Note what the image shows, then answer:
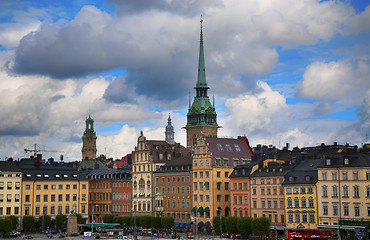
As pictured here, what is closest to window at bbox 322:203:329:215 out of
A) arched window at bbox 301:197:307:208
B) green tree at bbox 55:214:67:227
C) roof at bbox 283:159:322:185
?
arched window at bbox 301:197:307:208

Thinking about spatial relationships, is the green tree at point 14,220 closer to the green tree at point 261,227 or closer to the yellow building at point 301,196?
the green tree at point 261,227

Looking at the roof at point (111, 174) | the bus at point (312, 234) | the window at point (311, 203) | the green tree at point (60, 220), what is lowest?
the bus at point (312, 234)

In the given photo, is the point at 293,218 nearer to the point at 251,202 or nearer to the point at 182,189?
the point at 251,202

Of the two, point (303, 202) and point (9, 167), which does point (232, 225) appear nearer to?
point (303, 202)

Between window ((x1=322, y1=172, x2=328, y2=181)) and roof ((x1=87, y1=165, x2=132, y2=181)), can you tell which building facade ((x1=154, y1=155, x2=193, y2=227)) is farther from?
window ((x1=322, y1=172, x2=328, y2=181))

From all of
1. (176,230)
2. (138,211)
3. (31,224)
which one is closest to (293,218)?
(176,230)

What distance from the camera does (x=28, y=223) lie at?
161250 millimetres

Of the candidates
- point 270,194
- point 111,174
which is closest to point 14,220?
point 111,174

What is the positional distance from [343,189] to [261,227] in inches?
724

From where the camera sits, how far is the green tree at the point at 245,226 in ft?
429

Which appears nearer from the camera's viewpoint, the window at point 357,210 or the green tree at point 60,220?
the window at point 357,210

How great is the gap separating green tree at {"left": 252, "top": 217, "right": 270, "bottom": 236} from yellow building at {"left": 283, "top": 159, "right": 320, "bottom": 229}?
754 cm

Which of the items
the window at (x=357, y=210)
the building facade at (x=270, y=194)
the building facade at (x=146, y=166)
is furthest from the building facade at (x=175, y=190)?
the window at (x=357, y=210)

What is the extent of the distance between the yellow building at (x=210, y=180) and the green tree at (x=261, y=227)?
25786 millimetres
